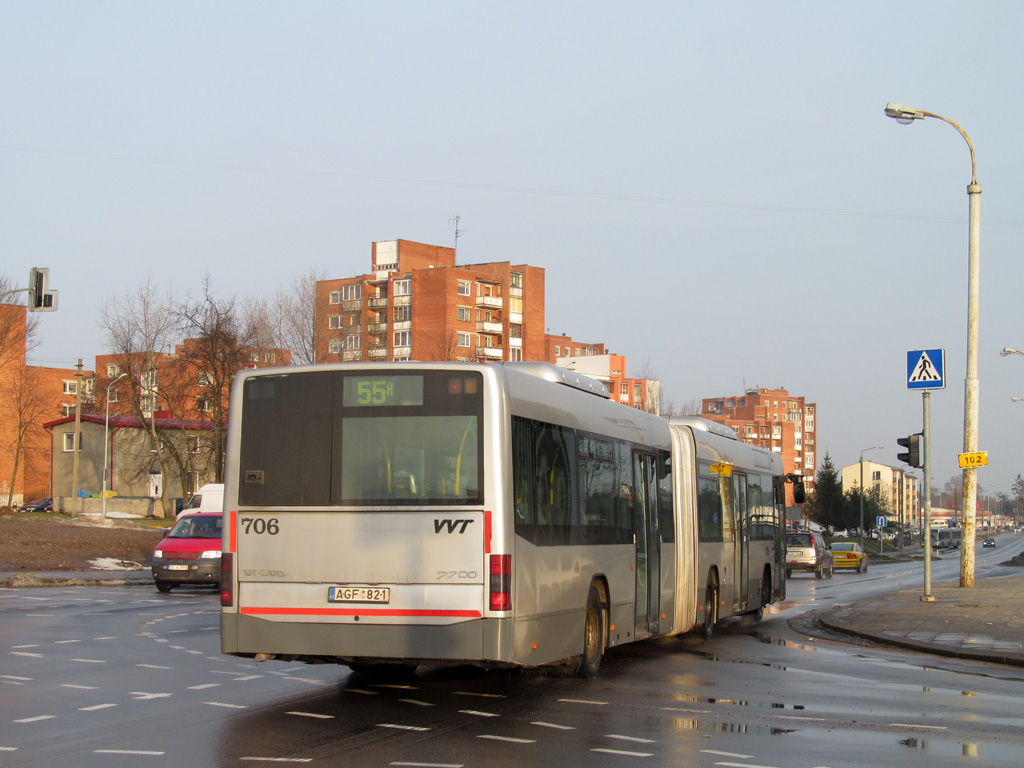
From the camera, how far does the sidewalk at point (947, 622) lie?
15.4 metres

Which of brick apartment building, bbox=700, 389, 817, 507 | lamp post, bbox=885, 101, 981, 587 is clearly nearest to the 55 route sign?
lamp post, bbox=885, 101, 981, 587

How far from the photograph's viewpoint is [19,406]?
89.6 m

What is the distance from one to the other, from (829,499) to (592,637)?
10151 cm

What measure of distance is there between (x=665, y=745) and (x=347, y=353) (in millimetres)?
65445

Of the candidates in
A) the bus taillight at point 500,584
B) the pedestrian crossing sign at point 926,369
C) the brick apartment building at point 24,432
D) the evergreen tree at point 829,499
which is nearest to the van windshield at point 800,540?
the pedestrian crossing sign at point 926,369

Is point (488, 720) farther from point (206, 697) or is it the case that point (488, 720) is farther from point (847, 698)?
point (847, 698)

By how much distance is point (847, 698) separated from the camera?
36.2 ft

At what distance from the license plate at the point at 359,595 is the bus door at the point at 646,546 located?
4655mm

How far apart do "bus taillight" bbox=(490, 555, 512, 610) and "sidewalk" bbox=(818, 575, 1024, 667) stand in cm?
773

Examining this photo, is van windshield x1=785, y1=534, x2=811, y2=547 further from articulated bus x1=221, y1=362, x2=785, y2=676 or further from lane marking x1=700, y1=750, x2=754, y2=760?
lane marking x1=700, y1=750, x2=754, y2=760

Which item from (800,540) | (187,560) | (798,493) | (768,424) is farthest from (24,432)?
(768,424)

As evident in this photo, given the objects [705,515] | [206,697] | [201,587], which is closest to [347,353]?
[201,587]

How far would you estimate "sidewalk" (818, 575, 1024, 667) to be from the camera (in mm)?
15427

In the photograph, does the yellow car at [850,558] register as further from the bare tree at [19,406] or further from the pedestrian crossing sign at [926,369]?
the bare tree at [19,406]
